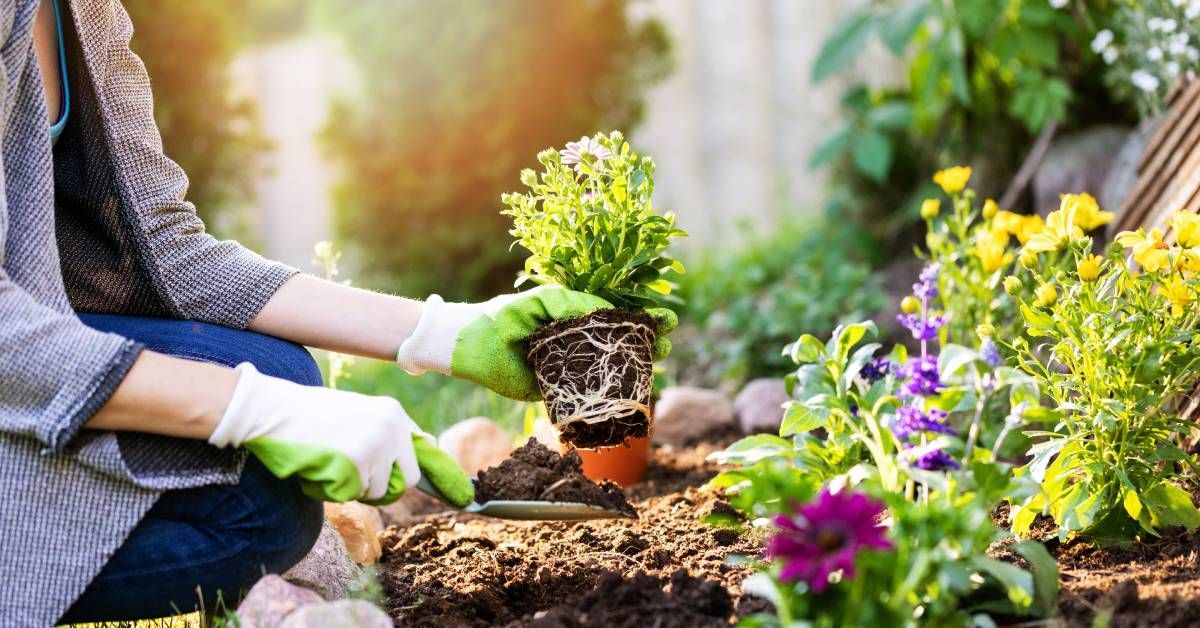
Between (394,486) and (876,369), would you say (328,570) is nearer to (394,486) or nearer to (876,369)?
(394,486)

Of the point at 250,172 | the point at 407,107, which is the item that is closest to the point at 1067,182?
the point at 407,107

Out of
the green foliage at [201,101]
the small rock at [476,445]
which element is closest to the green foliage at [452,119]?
the green foliage at [201,101]

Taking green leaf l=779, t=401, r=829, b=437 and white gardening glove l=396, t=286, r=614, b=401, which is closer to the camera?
green leaf l=779, t=401, r=829, b=437

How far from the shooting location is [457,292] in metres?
4.95

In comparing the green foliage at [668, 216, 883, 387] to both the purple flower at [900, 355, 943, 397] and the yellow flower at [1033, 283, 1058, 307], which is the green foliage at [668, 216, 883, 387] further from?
the purple flower at [900, 355, 943, 397]

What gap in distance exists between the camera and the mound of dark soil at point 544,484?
71.6 inches

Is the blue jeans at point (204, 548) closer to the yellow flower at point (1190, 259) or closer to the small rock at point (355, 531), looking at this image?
the small rock at point (355, 531)

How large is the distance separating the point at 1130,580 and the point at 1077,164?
226 cm

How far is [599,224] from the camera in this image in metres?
1.74

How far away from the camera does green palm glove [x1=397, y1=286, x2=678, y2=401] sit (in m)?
1.72

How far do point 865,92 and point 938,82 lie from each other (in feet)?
1.92

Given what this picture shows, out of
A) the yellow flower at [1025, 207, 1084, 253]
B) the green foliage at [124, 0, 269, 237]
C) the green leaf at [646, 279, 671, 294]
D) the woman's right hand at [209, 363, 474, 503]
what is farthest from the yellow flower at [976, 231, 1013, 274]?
the green foliage at [124, 0, 269, 237]

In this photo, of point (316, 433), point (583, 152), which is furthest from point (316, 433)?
point (583, 152)

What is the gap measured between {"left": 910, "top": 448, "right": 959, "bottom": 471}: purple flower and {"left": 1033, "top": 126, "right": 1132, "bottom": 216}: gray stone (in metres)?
2.25
